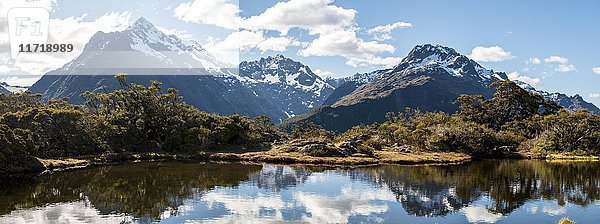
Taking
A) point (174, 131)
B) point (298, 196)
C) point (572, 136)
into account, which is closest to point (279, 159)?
point (174, 131)

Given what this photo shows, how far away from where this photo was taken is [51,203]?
46.7 m

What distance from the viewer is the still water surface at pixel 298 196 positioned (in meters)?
42.4

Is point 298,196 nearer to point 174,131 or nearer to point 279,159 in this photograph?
point 279,159

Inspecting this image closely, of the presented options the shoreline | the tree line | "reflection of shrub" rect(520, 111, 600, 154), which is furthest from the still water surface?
"reflection of shrub" rect(520, 111, 600, 154)

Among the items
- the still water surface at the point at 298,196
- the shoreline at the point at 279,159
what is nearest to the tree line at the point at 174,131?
the shoreline at the point at 279,159

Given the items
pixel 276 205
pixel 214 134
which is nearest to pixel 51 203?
pixel 276 205

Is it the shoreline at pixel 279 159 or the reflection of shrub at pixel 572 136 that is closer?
the shoreline at pixel 279 159

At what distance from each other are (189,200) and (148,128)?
66.6 metres

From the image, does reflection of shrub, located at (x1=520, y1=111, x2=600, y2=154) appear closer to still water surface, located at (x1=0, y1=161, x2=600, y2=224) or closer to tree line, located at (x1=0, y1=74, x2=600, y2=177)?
tree line, located at (x1=0, y1=74, x2=600, y2=177)

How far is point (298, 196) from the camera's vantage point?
176ft

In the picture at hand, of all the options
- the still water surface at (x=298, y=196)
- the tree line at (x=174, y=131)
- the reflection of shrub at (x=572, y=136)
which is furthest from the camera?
the reflection of shrub at (x=572, y=136)

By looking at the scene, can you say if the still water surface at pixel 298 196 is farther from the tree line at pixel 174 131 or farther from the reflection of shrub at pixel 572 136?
the reflection of shrub at pixel 572 136

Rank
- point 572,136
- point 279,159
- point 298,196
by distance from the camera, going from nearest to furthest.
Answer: point 298,196
point 279,159
point 572,136

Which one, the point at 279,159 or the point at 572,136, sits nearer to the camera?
the point at 279,159
